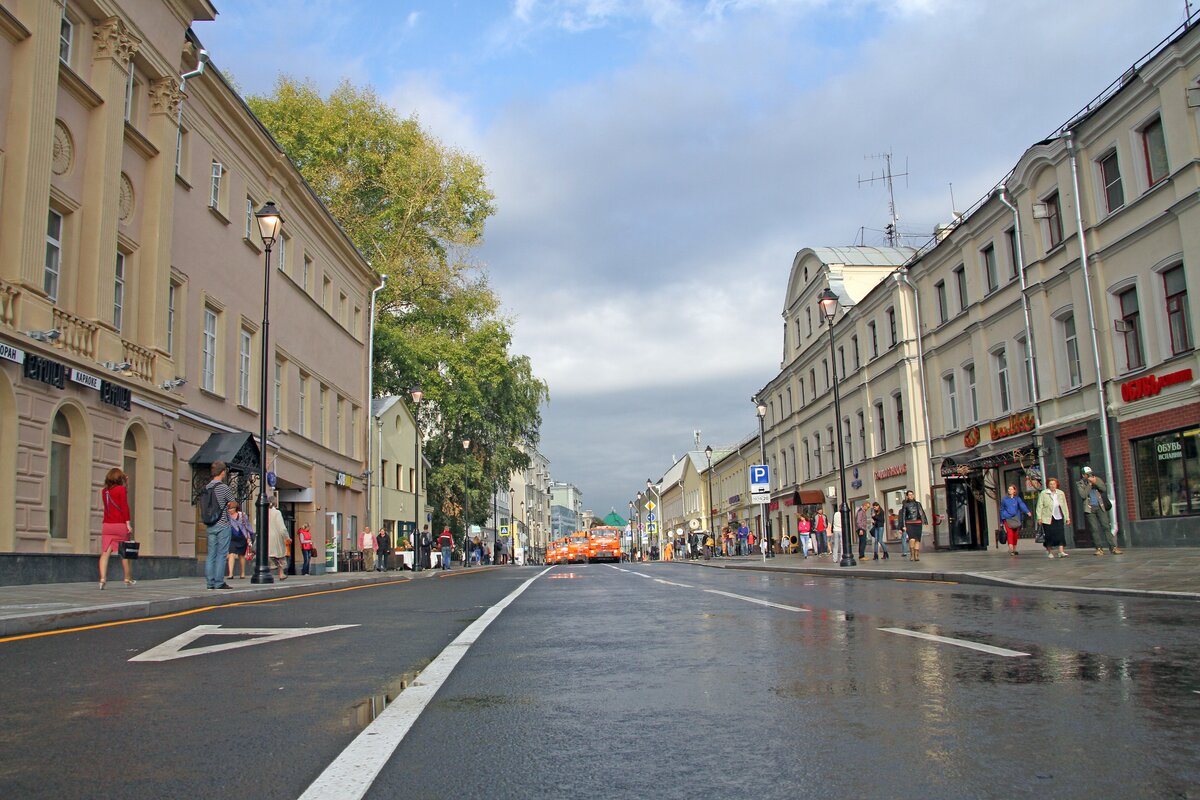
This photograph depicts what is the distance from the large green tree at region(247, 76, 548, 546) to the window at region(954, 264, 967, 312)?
63.5 ft

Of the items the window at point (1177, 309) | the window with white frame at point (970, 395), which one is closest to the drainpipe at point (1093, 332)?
the window at point (1177, 309)

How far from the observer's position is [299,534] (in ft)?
104

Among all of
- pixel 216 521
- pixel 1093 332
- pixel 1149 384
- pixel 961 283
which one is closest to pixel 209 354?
pixel 216 521

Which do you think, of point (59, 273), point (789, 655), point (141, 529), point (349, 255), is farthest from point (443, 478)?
point (789, 655)

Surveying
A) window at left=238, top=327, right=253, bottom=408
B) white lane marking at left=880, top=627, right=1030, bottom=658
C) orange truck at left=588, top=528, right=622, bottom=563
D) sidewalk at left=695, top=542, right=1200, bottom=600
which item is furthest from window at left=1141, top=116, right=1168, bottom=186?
Result: orange truck at left=588, top=528, right=622, bottom=563

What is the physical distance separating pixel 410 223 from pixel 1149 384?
3161cm

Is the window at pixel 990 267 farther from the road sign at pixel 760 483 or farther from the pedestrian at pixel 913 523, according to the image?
the road sign at pixel 760 483

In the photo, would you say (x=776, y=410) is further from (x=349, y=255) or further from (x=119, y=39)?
(x=119, y=39)

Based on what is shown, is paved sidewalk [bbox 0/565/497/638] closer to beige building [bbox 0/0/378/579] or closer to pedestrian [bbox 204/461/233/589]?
pedestrian [bbox 204/461/233/589]

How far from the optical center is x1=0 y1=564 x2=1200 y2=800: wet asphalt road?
→ 3.50 meters

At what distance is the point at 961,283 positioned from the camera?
1310 inches

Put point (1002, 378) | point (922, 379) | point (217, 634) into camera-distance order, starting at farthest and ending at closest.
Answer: point (922, 379), point (1002, 378), point (217, 634)

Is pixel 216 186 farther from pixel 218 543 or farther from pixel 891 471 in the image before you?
pixel 891 471

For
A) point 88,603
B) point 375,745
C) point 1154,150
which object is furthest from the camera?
point 1154,150
